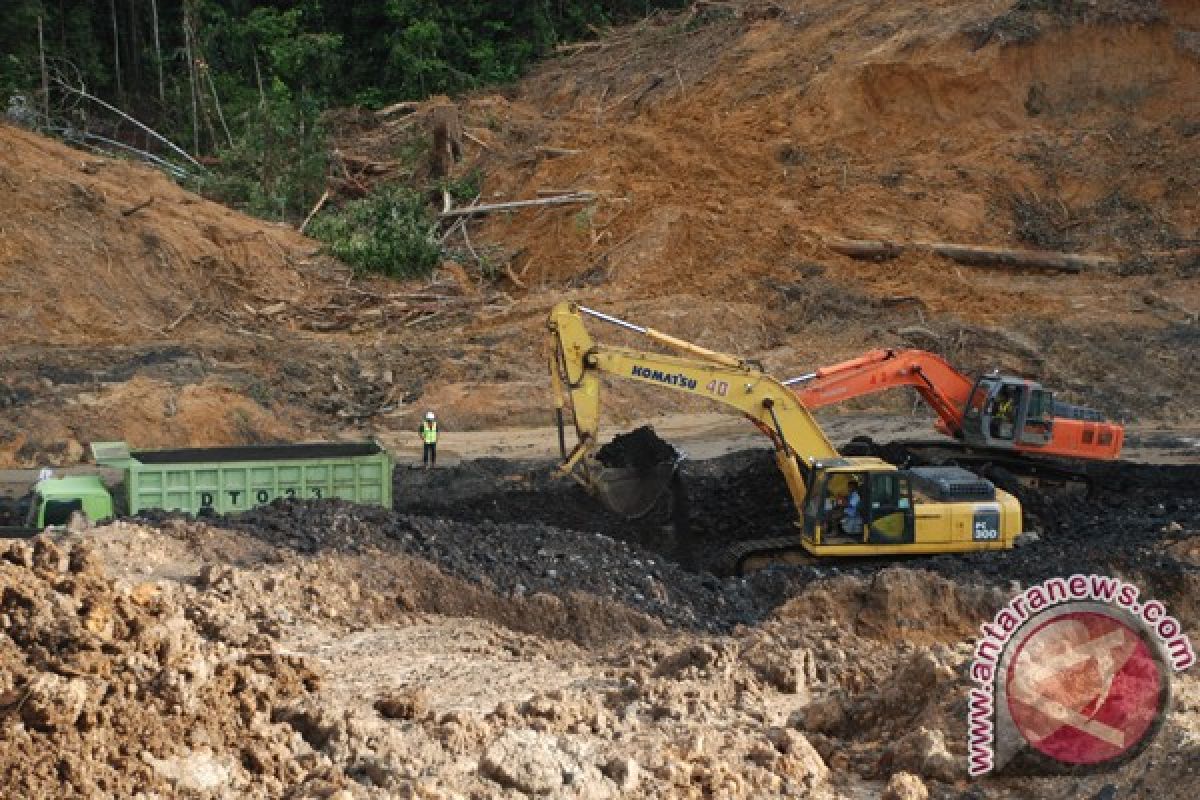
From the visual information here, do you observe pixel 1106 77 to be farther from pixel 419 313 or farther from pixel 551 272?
pixel 419 313

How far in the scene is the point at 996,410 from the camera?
1928 cm

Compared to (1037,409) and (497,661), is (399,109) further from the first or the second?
(497,661)

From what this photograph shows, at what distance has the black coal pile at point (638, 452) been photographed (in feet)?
60.6

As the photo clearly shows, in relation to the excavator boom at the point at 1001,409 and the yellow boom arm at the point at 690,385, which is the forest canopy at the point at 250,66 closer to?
the yellow boom arm at the point at 690,385

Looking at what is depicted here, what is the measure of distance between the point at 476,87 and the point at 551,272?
995 cm

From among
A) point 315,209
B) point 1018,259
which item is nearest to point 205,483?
point 315,209

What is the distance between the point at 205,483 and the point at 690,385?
526 centimetres

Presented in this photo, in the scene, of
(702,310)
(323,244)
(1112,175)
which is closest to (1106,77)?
(1112,175)

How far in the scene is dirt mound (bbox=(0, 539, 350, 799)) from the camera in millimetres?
9352

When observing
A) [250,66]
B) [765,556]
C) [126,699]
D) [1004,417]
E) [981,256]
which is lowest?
[126,699]

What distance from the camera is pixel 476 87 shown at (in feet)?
127

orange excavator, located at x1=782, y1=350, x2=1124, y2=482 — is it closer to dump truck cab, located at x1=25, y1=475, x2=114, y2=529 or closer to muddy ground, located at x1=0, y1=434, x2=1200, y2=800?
muddy ground, located at x1=0, y1=434, x2=1200, y2=800

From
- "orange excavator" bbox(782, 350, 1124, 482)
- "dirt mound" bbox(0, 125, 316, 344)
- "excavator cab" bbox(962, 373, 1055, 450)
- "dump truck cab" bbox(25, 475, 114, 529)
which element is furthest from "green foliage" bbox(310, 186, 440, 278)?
"dump truck cab" bbox(25, 475, 114, 529)

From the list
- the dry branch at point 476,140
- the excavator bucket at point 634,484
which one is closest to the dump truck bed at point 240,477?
the excavator bucket at point 634,484
